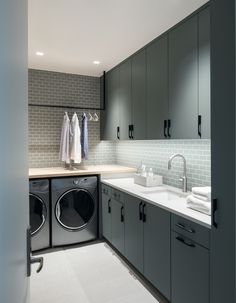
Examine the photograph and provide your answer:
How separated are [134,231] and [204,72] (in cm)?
168

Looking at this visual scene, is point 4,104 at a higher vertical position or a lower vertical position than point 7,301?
higher

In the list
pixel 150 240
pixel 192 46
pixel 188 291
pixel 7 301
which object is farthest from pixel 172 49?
pixel 7 301

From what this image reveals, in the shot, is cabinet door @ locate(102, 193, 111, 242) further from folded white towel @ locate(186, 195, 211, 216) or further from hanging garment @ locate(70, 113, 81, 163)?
folded white towel @ locate(186, 195, 211, 216)

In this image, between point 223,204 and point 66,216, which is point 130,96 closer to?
point 66,216

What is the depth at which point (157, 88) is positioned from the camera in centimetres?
253

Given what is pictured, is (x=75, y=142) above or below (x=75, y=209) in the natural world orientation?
above

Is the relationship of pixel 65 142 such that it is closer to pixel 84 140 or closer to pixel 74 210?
pixel 84 140

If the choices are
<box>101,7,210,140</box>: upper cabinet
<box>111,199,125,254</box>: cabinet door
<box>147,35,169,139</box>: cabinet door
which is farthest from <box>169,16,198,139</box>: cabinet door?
<box>111,199,125,254</box>: cabinet door

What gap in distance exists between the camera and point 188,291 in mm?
1668

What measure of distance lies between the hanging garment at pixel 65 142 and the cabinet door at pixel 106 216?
83 cm

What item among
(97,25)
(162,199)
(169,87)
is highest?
(97,25)

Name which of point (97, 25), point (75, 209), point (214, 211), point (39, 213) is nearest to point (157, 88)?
point (97, 25)

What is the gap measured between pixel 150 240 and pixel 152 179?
0.82 meters

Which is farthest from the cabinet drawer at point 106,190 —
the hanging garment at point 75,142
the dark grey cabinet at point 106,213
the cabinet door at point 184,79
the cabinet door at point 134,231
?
the cabinet door at point 184,79
